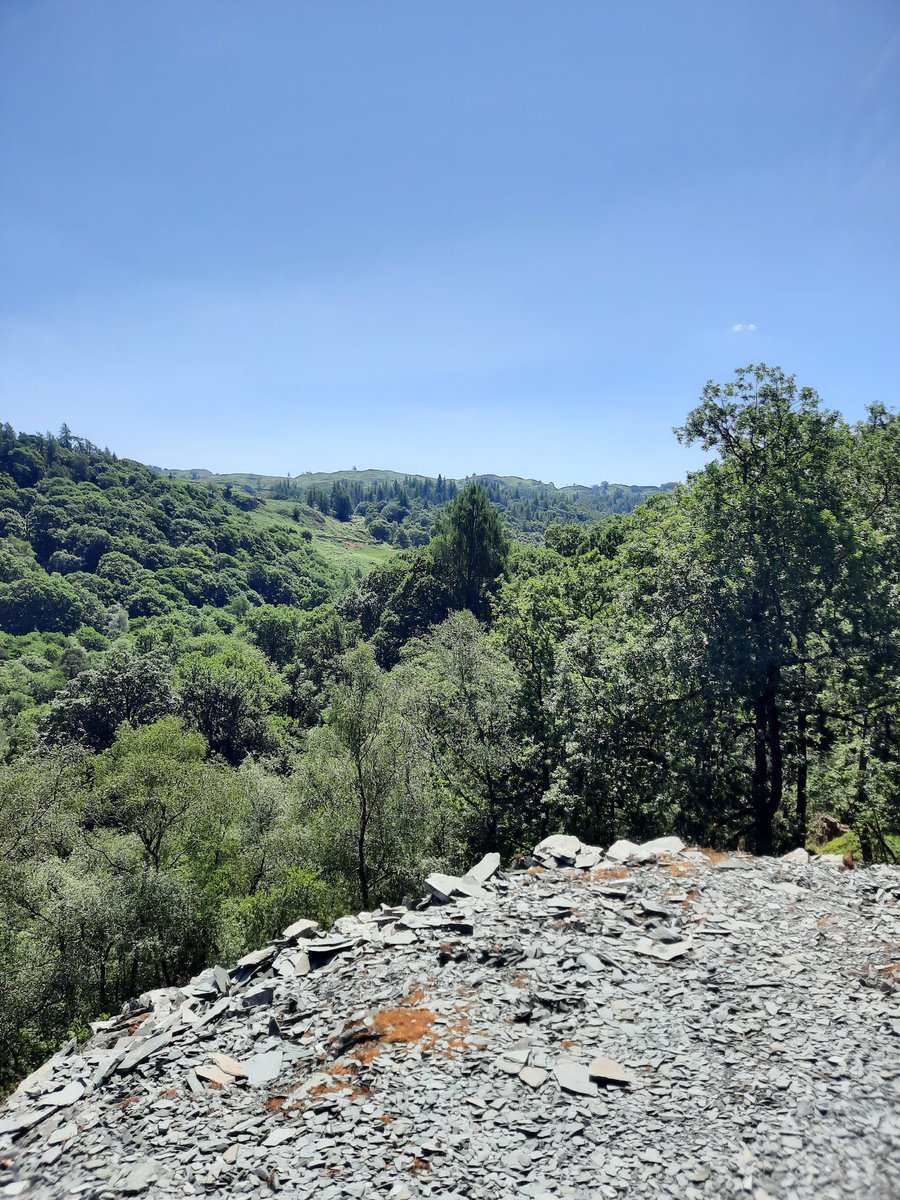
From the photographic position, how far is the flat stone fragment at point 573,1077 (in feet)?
29.8

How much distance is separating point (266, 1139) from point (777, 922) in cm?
1080

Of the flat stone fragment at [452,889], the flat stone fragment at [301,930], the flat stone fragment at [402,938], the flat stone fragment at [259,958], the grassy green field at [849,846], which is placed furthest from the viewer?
the grassy green field at [849,846]

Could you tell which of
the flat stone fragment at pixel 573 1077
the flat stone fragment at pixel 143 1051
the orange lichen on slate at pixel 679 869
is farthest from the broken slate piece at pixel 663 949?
the flat stone fragment at pixel 143 1051

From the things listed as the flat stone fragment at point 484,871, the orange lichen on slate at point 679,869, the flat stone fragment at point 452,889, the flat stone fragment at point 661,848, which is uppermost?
the orange lichen on slate at point 679,869

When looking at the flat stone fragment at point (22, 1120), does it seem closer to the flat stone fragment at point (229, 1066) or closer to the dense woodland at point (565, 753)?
the flat stone fragment at point (229, 1066)

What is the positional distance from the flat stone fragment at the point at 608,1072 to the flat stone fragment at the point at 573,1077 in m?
0.12

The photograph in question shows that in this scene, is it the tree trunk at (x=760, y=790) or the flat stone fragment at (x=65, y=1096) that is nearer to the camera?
the flat stone fragment at (x=65, y=1096)

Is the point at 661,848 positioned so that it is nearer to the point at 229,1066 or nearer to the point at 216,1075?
the point at 229,1066

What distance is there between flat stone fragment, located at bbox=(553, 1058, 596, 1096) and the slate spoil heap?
4cm

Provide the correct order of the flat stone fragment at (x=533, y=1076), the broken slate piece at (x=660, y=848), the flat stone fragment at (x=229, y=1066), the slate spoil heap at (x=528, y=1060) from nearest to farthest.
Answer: the slate spoil heap at (x=528, y=1060), the flat stone fragment at (x=533, y=1076), the flat stone fragment at (x=229, y=1066), the broken slate piece at (x=660, y=848)

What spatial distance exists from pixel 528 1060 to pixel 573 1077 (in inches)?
33.7

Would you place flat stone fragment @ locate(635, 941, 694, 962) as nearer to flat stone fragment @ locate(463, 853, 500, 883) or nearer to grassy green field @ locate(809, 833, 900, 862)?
flat stone fragment @ locate(463, 853, 500, 883)

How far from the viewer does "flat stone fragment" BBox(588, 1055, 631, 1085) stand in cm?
920

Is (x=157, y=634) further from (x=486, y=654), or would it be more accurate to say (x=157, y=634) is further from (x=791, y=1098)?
(x=791, y=1098)
